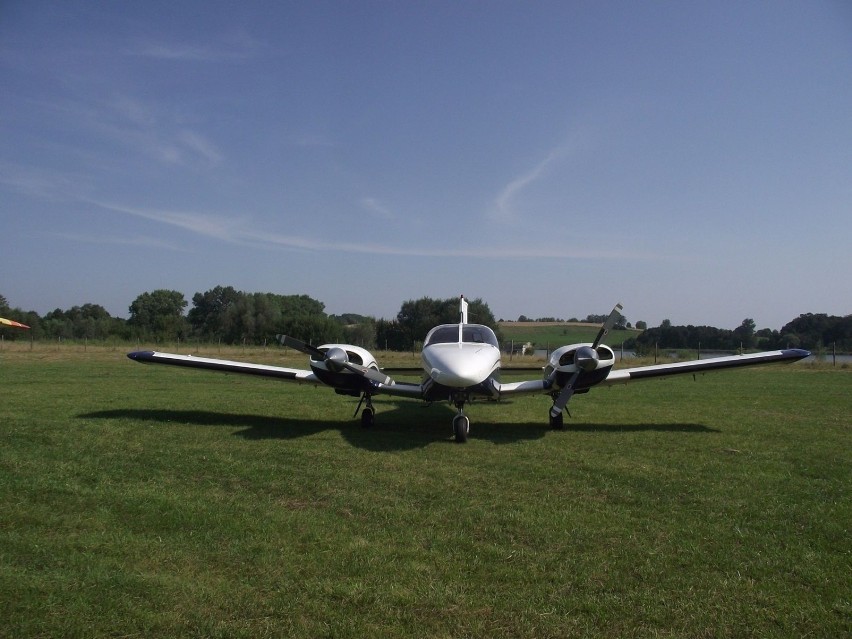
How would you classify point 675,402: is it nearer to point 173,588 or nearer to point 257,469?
point 257,469

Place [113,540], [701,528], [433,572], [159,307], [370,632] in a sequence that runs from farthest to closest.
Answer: [159,307]
[701,528]
[113,540]
[433,572]
[370,632]

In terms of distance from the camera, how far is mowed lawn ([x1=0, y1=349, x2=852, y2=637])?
3701mm

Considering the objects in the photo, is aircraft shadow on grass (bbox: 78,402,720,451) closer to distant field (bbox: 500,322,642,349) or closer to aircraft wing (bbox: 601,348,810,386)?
aircraft wing (bbox: 601,348,810,386)

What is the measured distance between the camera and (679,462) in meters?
8.41

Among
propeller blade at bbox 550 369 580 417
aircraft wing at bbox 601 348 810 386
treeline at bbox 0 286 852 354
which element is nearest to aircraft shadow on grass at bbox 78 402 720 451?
propeller blade at bbox 550 369 580 417

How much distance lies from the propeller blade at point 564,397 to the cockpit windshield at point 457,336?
5.56 feet

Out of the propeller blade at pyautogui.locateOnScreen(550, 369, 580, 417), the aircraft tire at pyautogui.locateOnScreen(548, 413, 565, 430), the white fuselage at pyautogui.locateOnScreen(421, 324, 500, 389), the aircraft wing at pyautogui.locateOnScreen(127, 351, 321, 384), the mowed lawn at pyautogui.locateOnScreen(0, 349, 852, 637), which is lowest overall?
the mowed lawn at pyautogui.locateOnScreen(0, 349, 852, 637)

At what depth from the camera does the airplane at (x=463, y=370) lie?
1032 centimetres

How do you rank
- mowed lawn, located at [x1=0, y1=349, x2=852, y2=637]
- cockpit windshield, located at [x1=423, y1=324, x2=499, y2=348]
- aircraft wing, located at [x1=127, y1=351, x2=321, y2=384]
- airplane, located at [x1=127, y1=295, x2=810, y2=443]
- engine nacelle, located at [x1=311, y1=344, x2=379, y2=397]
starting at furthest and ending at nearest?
1. aircraft wing, located at [x1=127, y1=351, x2=321, y2=384]
2. cockpit windshield, located at [x1=423, y1=324, x2=499, y2=348]
3. engine nacelle, located at [x1=311, y1=344, x2=379, y2=397]
4. airplane, located at [x1=127, y1=295, x2=810, y2=443]
5. mowed lawn, located at [x1=0, y1=349, x2=852, y2=637]

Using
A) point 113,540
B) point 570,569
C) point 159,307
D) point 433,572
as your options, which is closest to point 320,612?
point 433,572

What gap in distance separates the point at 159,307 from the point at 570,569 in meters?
106

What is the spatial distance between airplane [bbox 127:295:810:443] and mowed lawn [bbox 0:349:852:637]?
2.62ft

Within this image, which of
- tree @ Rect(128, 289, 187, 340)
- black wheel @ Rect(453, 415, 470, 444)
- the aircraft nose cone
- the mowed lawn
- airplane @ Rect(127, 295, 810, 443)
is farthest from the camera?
tree @ Rect(128, 289, 187, 340)

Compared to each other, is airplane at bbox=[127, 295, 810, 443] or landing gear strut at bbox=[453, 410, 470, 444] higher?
airplane at bbox=[127, 295, 810, 443]
